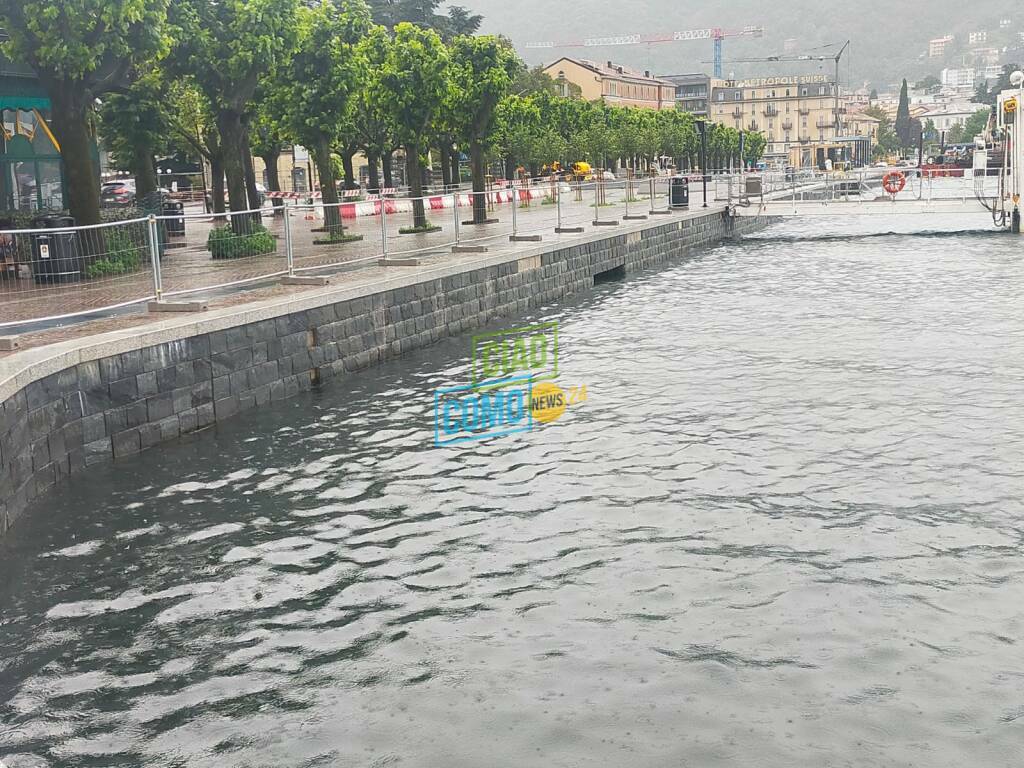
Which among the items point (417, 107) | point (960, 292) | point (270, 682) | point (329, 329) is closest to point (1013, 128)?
point (960, 292)

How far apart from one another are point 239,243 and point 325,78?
29.6 ft

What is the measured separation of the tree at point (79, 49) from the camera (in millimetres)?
18203

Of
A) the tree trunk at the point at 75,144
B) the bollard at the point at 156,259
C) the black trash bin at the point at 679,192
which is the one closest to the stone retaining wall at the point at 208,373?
the bollard at the point at 156,259

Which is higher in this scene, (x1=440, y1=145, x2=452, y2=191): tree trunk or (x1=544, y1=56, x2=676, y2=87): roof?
(x1=544, y1=56, x2=676, y2=87): roof

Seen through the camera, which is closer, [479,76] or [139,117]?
[139,117]

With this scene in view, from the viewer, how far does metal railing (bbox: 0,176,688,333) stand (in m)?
14.5

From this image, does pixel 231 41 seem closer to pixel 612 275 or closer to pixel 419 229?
pixel 419 229

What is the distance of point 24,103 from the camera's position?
86.3ft

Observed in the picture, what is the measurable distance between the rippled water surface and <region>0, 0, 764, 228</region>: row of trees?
8.17 m

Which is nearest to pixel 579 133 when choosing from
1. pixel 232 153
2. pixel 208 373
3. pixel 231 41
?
pixel 232 153

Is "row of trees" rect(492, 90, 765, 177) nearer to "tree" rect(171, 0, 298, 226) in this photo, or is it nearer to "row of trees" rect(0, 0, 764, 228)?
"row of trees" rect(0, 0, 764, 228)

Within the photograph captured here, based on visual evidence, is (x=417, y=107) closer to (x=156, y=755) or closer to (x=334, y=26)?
(x=334, y=26)

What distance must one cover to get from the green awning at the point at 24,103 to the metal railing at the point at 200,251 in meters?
4.14

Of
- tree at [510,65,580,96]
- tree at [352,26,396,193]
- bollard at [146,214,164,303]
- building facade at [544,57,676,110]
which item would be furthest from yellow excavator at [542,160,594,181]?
building facade at [544,57,676,110]
